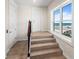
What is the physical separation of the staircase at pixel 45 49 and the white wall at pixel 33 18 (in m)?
2.10

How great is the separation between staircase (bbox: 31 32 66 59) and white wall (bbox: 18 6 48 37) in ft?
6.90

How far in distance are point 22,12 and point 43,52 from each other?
364cm

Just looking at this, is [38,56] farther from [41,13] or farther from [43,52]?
[41,13]

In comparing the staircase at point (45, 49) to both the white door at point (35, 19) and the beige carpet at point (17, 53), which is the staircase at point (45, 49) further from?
the white door at point (35, 19)

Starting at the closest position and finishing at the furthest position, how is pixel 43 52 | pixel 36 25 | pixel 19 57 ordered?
1. pixel 19 57
2. pixel 43 52
3. pixel 36 25

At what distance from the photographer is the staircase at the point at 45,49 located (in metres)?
3.37

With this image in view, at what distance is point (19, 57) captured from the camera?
313 cm

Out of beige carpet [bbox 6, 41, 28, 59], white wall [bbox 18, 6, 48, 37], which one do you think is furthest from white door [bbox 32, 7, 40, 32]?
beige carpet [bbox 6, 41, 28, 59]

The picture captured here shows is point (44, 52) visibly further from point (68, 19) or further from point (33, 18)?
point (33, 18)

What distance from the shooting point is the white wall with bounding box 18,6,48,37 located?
20.0ft

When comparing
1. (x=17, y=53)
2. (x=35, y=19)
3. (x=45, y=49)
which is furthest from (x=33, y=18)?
(x=17, y=53)

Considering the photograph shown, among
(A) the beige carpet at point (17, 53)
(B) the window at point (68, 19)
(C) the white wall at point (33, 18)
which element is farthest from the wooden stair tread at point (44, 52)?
(C) the white wall at point (33, 18)
